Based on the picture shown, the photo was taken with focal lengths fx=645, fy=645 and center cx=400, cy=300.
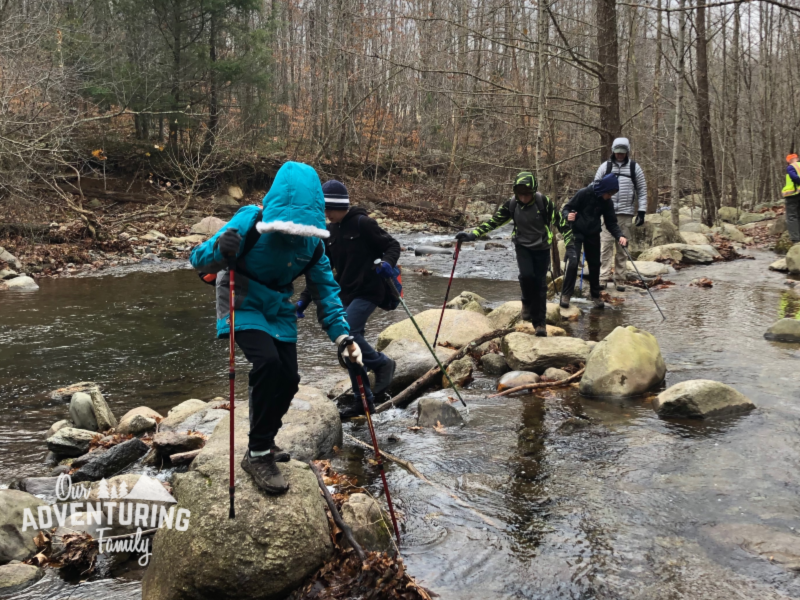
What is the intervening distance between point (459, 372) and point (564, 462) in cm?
265

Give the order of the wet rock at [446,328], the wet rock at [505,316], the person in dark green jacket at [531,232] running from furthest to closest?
the wet rock at [505,316] < the wet rock at [446,328] < the person in dark green jacket at [531,232]

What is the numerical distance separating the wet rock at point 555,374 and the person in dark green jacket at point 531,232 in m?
1.05

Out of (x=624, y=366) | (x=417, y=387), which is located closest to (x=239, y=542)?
(x=417, y=387)

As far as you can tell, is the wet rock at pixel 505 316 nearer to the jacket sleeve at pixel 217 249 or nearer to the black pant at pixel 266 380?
the black pant at pixel 266 380

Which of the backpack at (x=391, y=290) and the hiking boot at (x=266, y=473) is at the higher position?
the backpack at (x=391, y=290)

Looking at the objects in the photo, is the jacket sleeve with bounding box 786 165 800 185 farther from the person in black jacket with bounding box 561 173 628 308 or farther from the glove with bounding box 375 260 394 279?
the glove with bounding box 375 260 394 279

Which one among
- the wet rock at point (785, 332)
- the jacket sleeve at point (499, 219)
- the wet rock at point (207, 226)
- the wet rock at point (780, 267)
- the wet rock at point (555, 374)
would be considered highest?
the wet rock at point (207, 226)

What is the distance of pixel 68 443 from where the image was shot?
6074 millimetres

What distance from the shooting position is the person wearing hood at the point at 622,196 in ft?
36.3

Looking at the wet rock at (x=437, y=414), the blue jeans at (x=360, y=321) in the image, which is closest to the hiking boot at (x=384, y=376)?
the blue jeans at (x=360, y=321)

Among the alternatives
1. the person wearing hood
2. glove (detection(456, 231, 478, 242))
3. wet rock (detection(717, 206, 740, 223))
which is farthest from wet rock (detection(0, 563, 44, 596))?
wet rock (detection(717, 206, 740, 223))

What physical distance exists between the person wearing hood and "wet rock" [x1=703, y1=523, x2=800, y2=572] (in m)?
7.40

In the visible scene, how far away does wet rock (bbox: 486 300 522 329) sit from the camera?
9.80m
